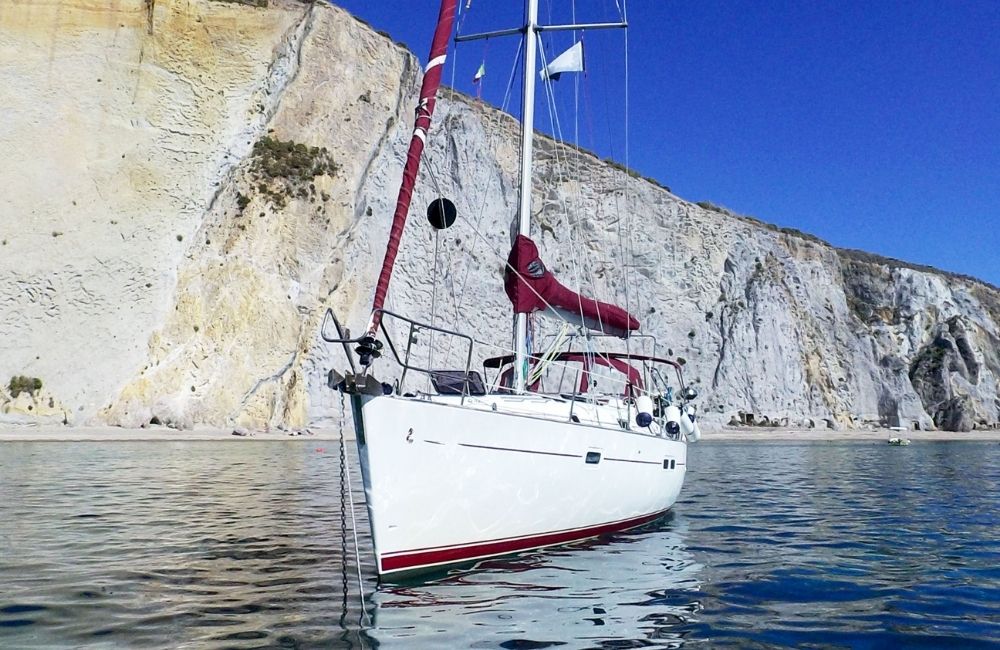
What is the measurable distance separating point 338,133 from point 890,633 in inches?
1892

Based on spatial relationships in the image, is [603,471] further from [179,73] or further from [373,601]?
[179,73]

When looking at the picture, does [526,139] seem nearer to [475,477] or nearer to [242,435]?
[475,477]

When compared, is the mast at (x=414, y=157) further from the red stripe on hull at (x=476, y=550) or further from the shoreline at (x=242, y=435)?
the shoreline at (x=242, y=435)

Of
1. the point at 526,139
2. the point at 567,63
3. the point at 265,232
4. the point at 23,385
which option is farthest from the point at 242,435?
the point at 526,139

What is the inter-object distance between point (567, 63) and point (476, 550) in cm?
1081

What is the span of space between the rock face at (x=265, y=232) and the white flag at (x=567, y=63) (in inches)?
694

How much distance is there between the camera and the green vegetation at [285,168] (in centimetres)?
4597

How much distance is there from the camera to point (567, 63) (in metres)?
16.0

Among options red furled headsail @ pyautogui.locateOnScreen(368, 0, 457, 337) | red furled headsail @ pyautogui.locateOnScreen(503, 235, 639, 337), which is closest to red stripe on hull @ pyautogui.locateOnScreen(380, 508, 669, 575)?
red furled headsail @ pyautogui.locateOnScreen(368, 0, 457, 337)

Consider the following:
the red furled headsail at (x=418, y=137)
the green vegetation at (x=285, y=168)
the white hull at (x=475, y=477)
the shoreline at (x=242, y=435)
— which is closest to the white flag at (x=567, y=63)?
the red furled headsail at (x=418, y=137)

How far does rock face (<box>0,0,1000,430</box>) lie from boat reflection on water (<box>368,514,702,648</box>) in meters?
24.9

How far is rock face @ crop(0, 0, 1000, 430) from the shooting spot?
132 ft

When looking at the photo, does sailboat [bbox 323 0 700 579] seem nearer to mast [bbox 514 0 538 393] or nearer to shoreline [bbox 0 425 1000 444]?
mast [bbox 514 0 538 393]

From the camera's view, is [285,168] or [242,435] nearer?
[242,435]
